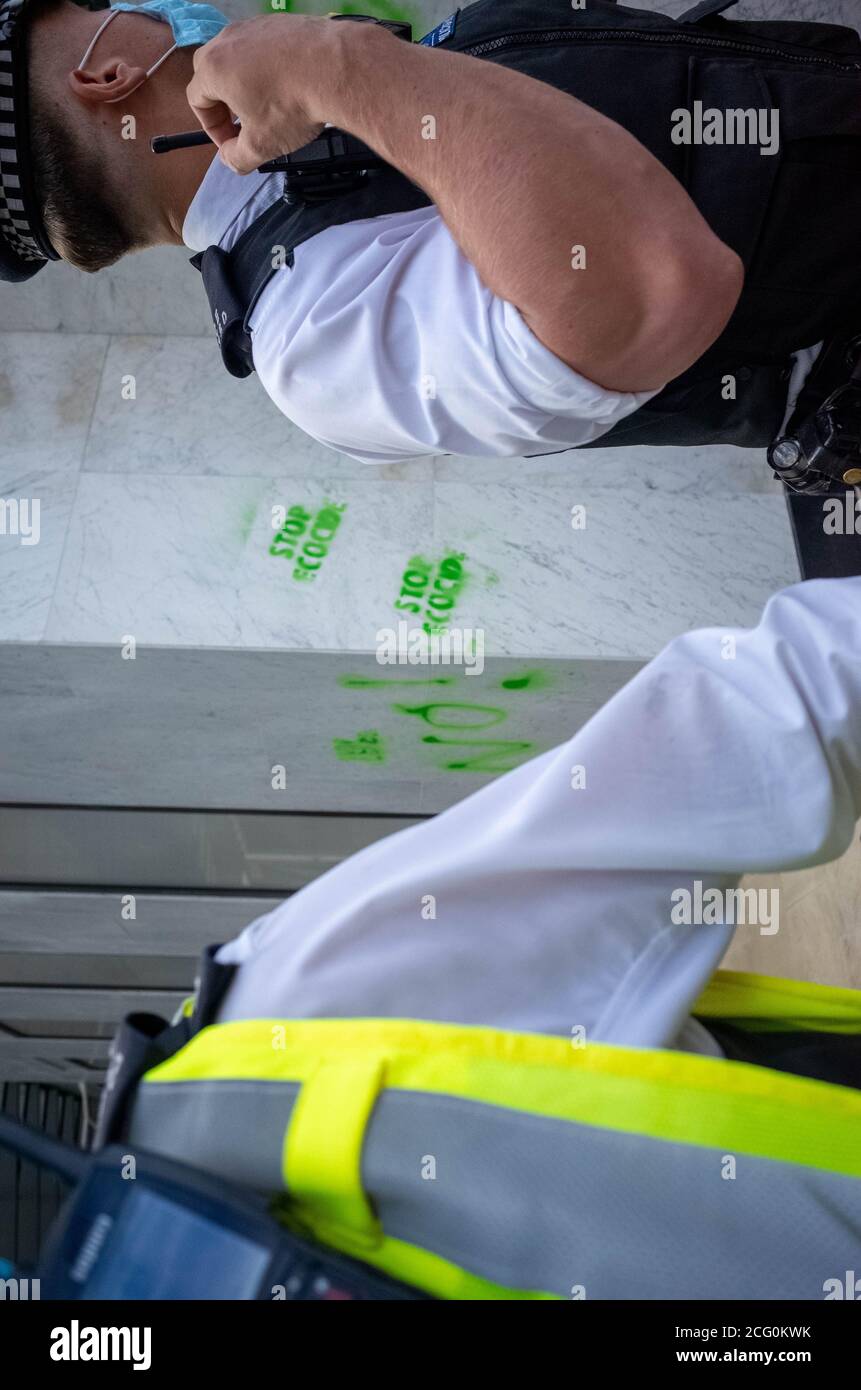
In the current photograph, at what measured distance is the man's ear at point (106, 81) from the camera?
1078mm

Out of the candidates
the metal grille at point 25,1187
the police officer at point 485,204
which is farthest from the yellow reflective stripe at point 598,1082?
the metal grille at point 25,1187

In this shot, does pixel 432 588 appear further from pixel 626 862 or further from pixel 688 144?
pixel 626 862

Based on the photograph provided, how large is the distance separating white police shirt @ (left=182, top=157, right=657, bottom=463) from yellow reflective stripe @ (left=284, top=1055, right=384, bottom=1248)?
1.94 feet

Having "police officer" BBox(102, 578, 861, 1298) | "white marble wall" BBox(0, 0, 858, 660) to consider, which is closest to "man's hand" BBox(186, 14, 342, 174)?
"police officer" BBox(102, 578, 861, 1298)

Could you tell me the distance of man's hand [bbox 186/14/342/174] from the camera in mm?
831

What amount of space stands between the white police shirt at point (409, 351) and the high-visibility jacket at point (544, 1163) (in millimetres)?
575

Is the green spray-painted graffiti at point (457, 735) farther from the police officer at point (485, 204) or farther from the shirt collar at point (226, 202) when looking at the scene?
the shirt collar at point (226, 202)

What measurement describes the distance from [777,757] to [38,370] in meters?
2.67

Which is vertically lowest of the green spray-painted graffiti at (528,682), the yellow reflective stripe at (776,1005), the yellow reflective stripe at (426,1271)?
the green spray-painted graffiti at (528,682)

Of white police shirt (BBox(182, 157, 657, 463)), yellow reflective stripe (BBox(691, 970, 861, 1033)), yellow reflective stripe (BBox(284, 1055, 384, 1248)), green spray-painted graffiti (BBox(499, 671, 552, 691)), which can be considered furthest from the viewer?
green spray-painted graffiti (BBox(499, 671, 552, 691))

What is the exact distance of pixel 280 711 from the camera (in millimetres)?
2631

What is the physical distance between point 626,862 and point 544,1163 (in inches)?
7.1

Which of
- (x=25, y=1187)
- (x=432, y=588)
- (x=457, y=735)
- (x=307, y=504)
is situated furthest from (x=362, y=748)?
(x=25, y=1187)

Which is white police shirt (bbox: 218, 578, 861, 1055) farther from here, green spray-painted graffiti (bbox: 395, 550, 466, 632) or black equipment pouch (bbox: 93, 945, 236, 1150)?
green spray-painted graffiti (bbox: 395, 550, 466, 632)
